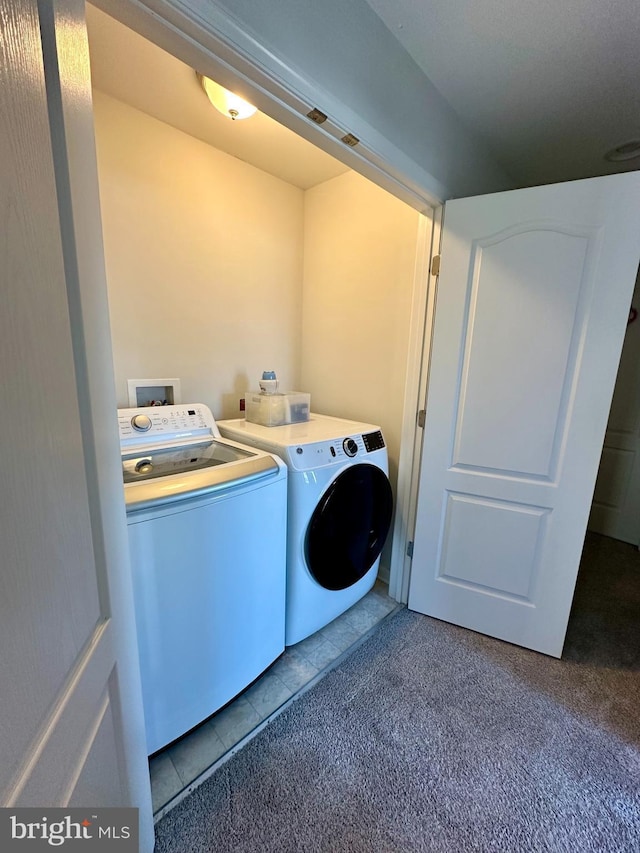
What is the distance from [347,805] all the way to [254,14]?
2.16 meters

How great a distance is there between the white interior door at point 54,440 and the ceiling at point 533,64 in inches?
46.5

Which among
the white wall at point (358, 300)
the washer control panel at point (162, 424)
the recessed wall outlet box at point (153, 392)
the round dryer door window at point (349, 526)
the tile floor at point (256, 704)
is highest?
the white wall at point (358, 300)

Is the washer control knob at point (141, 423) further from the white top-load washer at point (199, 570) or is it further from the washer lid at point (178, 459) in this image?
the washer lid at point (178, 459)

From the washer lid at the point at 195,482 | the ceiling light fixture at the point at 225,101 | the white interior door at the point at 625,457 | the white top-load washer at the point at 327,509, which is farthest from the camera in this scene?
the white interior door at the point at 625,457

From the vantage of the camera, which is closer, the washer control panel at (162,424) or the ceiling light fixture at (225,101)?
the ceiling light fixture at (225,101)

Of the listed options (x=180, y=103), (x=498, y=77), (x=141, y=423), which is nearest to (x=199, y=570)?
(x=141, y=423)

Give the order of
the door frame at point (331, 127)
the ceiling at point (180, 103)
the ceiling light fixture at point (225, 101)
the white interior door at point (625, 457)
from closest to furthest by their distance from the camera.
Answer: the door frame at point (331, 127), the ceiling at point (180, 103), the ceiling light fixture at point (225, 101), the white interior door at point (625, 457)

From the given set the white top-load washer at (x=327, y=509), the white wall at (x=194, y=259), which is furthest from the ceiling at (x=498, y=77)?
the white top-load washer at (x=327, y=509)

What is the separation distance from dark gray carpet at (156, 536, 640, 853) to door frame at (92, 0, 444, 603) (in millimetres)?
575

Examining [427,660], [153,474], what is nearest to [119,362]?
[153,474]

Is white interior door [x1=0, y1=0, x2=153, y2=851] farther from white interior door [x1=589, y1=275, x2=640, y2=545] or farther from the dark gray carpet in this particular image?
white interior door [x1=589, y1=275, x2=640, y2=545]

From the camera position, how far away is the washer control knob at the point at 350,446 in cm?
161

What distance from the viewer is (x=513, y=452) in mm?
1573

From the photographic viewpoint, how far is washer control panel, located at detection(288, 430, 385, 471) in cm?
142
